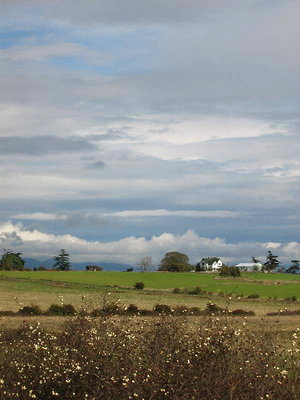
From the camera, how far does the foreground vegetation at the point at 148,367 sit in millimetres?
11375

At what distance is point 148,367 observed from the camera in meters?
12.5

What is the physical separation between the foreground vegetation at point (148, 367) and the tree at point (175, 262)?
142 metres

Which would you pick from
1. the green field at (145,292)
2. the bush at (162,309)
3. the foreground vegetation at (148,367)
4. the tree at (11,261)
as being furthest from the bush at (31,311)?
the tree at (11,261)

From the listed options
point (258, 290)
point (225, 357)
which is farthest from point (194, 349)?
point (258, 290)

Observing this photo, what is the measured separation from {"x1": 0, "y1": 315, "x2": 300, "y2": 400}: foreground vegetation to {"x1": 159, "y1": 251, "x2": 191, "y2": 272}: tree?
14168cm

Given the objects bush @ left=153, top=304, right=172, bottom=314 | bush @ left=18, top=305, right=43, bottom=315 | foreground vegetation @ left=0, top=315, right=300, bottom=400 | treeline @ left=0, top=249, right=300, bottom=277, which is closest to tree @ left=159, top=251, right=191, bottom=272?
treeline @ left=0, top=249, right=300, bottom=277

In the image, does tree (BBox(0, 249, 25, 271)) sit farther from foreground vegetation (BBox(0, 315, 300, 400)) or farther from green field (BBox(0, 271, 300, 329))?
foreground vegetation (BBox(0, 315, 300, 400))

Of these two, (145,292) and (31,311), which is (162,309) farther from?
(145,292)

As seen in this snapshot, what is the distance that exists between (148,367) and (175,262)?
504 feet

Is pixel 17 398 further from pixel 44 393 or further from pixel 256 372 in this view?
pixel 256 372

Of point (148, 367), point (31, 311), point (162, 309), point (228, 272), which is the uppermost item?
point (228, 272)

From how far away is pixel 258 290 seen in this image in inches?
3526

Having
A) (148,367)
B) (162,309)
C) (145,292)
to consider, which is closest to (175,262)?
(145,292)

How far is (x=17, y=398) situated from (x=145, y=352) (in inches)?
116
